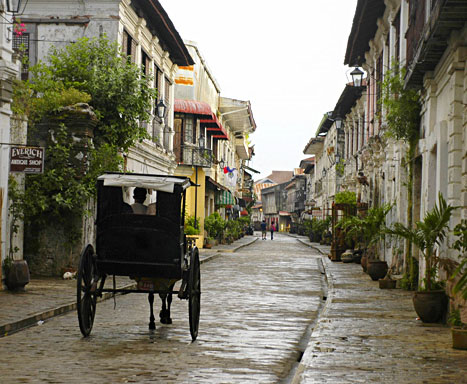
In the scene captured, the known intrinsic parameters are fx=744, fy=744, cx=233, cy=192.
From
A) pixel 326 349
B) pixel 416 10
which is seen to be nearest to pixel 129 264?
pixel 326 349

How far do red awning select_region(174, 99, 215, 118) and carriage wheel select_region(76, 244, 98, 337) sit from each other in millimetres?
27478

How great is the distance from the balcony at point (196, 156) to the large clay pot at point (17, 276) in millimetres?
21971

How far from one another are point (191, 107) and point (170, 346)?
2886 centimetres

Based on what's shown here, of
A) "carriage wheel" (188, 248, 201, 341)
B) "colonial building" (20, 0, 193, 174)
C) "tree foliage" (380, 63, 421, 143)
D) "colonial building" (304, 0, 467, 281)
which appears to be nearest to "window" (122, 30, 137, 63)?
"colonial building" (20, 0, 193, 174)

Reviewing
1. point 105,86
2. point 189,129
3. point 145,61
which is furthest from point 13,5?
point 189,129

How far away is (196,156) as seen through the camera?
3597 centimetres

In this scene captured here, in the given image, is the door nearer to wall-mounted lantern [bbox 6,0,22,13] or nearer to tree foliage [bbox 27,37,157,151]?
tree foliage [bbox 27,37,157,151]

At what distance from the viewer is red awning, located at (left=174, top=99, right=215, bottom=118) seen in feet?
119

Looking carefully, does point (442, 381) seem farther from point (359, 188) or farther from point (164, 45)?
point (359, 188)

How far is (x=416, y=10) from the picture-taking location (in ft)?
48.8

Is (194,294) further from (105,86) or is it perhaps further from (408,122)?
(105,86)

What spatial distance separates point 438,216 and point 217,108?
4001 cm

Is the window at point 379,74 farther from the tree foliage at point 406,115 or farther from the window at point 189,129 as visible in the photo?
the window at point 189,129

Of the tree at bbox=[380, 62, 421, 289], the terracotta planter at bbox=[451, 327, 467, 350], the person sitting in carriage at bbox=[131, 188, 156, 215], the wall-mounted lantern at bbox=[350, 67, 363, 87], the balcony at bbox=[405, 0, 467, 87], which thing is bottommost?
the terracotta planter at bbox=[451, 327, 467, 350]
